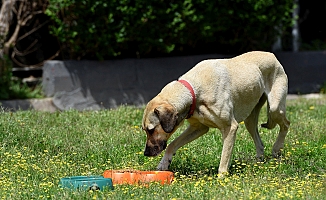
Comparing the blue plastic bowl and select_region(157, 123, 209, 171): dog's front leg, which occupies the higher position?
the blue plastic bowl

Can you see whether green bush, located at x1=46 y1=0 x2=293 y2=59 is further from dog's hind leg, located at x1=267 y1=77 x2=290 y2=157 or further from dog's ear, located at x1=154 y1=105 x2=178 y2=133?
dog's ear, located at x1=154 y1=105 x2=178 y2=133

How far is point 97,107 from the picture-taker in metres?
12.3

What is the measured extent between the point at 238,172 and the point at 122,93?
20.5 feet

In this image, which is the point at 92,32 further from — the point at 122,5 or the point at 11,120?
the point at 11,120

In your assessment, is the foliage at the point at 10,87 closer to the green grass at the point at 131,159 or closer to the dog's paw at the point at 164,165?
the green grass at the point at 131,159

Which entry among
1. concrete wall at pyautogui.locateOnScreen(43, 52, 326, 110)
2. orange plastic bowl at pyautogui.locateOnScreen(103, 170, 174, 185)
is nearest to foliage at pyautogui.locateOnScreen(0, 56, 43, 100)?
concrete wall at pyautogui.locateOnScreen(43, 52, 326, 110)

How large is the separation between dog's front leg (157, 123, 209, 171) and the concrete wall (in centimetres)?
469

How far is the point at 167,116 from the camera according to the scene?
20.4 ft

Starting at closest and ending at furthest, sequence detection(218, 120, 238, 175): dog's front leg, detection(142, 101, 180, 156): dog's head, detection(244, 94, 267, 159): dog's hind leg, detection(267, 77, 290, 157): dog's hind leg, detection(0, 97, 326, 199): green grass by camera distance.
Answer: detection(0, 97, 326, 199): green grass → detection(142, 101, 180, 156): dog's head → detection(218, 120, 238, 175): dog's front leg → detection(267, 77, 290, 157): dog's hind leg → detection(244, 94, 267, 159): dog's hind leg

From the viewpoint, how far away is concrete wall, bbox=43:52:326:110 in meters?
12.3

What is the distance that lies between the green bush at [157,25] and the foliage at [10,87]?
1.02m

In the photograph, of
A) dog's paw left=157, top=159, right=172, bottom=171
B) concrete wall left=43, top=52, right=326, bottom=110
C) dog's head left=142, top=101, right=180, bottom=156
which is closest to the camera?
dog's head left=142, top=101, right=180, bottom=156

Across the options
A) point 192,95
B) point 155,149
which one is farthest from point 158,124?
point 192,95

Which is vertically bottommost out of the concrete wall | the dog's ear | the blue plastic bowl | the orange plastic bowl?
the concrete wall
